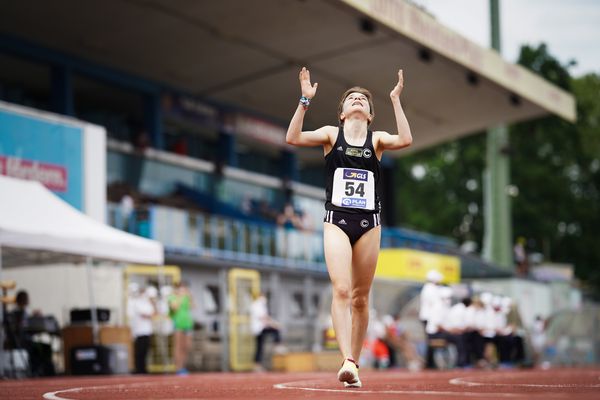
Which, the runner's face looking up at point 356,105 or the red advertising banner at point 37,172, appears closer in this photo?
the runner's face looking up at point 356,105

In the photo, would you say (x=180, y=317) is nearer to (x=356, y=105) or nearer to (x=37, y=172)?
(x=37, y=172)

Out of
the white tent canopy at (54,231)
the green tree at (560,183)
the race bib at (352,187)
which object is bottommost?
the race bib at (352,187)

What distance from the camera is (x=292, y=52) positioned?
113ft

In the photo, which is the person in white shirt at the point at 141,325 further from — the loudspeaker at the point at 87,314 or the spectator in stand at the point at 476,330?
the spectator in stand at the point at 476,330

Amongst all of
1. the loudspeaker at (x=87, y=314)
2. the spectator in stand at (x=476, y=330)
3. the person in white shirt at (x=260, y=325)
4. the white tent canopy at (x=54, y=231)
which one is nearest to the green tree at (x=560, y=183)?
the spectator in stand at (x=476, y=330)

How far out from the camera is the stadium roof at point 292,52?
30.0 meters

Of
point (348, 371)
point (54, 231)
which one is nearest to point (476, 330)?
point (54, 231)

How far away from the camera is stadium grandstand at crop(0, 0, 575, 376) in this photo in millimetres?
29141

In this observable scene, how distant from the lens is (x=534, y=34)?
197 feet

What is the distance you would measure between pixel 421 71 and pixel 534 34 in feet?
81.4

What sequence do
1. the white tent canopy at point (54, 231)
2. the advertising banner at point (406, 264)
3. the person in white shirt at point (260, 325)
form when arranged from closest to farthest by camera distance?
the white tent canopy at point (54, 231) → the person in white shirt at point (260, 325) → the advertising banner at point (406, 264)

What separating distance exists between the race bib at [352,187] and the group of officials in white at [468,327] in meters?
13.9

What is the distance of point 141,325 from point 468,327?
7164 millimetres

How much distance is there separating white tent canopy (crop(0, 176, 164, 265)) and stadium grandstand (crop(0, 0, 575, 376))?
358 centimetres
